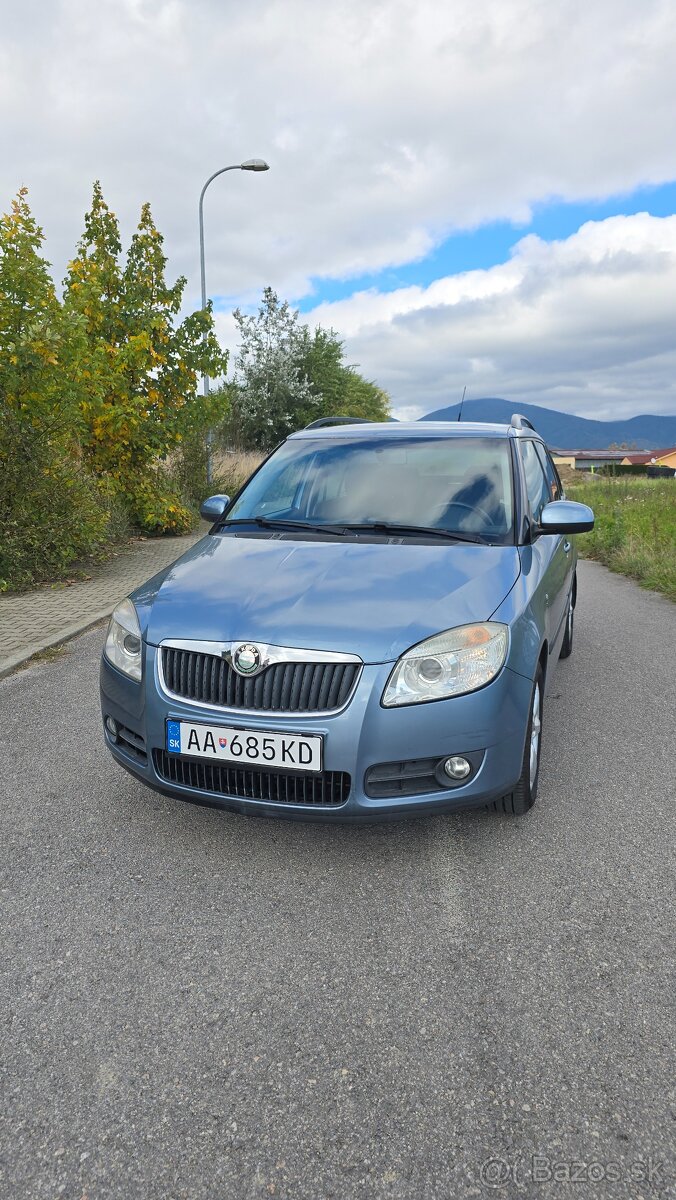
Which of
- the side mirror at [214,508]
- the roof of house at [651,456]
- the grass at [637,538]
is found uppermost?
the side mirror at [214,508]

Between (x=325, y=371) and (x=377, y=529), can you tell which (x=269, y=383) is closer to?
(x=325, y=371)

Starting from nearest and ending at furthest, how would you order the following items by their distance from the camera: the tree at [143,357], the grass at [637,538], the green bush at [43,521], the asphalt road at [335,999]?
the asphalt road at [335,999] < the green bush at [43,521] < the grass at [637,538] < the tree at [143,357]

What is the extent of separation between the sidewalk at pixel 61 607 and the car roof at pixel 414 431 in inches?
114

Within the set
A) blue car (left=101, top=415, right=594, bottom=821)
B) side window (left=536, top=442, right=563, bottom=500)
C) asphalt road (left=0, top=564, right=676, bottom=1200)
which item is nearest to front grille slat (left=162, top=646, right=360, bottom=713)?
blue car (left=101, top=415, right=594, bottom=821)

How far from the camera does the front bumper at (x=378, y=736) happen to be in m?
2.75

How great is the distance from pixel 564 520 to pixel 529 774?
1229 millimetres

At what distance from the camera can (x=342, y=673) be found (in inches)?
110

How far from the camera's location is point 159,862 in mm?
3086

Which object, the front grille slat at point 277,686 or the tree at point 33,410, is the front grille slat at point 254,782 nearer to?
the front grille slat at point 277,686

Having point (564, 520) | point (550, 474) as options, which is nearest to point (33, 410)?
point (550, 474)

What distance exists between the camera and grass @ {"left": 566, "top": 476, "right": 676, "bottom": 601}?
10117 millimetres

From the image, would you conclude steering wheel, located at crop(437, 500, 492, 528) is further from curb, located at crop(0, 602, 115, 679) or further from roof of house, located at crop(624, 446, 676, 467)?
roof of house, located at crop(624, 446, 676, 467)

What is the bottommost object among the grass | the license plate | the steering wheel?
the grass

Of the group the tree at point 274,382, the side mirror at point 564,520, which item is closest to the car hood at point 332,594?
the side mirror at point 564,520
